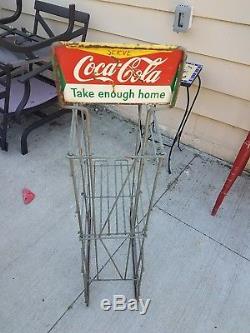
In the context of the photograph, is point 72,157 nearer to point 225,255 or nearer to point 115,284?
point 115,284

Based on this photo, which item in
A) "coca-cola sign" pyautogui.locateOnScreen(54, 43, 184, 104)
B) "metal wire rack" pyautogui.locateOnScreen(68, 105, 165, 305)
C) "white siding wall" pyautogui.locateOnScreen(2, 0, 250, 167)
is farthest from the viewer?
"white siding wall" pyautogui.locateOnScreen(2, 0, 250, 167)

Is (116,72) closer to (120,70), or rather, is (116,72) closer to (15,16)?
(120,70)

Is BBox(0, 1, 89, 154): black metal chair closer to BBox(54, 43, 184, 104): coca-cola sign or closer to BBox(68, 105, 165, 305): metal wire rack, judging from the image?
BBox(68, 105, 165, 305): metal wire rack

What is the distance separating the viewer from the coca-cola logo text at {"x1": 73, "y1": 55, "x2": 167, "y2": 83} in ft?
3.01

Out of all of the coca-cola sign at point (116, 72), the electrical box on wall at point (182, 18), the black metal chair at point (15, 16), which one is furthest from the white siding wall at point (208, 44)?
the coca-cola sign at point (116, 72)

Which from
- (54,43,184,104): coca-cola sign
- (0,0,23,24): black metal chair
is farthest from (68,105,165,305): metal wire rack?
(0,0,23,24): black metal chair

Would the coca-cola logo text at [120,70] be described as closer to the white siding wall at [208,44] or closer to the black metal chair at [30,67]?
the white siding wall at [208,44]

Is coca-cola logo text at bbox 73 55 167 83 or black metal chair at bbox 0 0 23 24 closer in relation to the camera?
coca-cola logo text at bbox 73 55 167 83

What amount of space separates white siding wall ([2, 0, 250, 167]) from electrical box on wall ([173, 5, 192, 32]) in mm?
40

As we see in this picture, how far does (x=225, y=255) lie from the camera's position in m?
1.81

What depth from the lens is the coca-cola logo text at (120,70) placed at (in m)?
0.92

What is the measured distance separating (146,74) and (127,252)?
1.10m

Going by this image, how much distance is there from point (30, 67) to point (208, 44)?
1436 millimetres

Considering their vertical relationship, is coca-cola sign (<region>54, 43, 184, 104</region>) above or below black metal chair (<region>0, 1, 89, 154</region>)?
above
